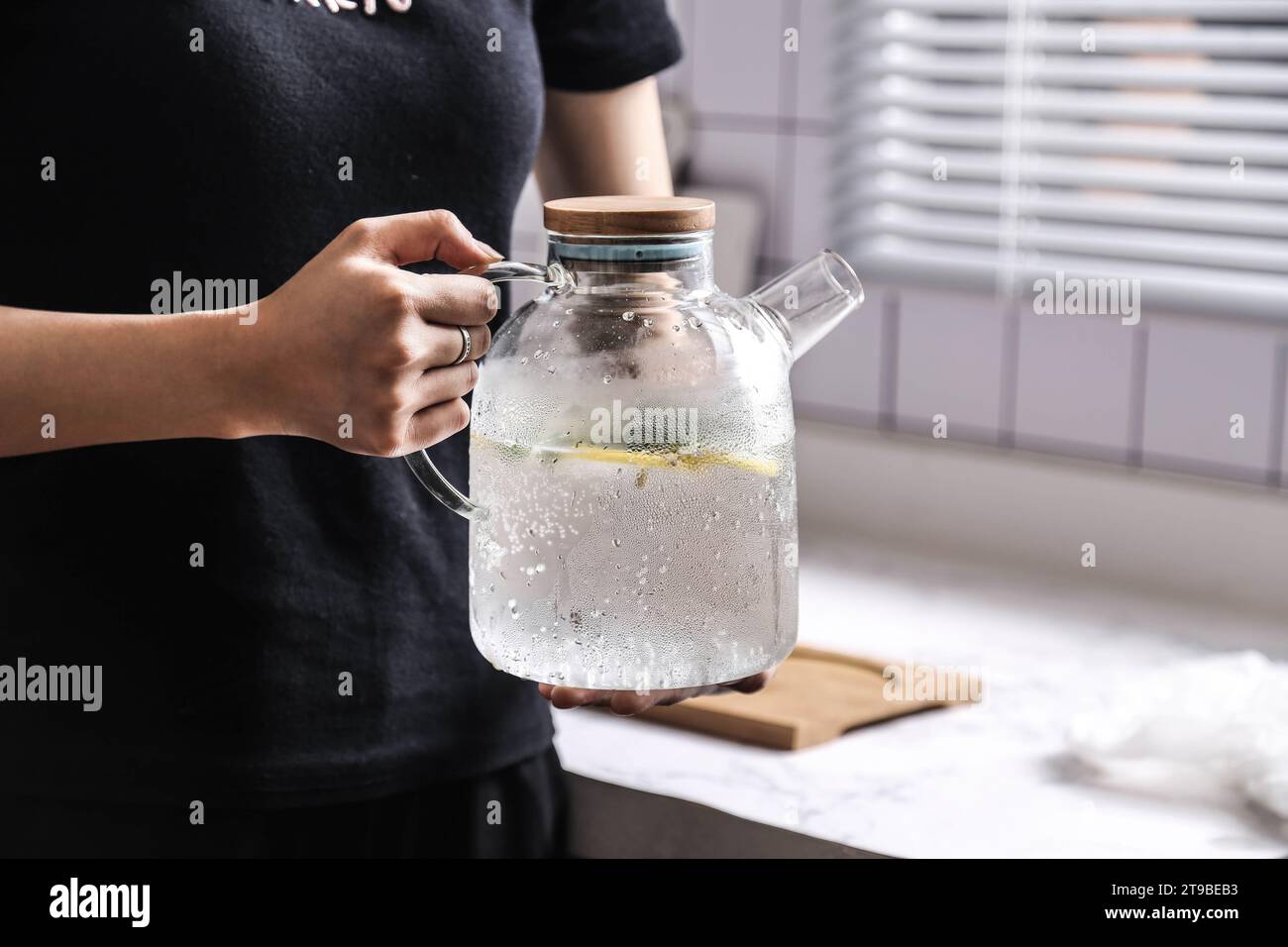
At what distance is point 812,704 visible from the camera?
1169 millimetres

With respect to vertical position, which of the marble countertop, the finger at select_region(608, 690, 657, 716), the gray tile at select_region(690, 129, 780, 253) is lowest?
the marble countertop

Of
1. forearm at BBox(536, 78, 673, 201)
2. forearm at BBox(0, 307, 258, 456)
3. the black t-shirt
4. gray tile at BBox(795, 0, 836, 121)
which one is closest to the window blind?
gray tile at BBox(795, 0, 836, 121)

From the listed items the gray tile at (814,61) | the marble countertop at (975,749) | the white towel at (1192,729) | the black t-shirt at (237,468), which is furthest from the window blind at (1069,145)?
the black t-shirt at (237,468)

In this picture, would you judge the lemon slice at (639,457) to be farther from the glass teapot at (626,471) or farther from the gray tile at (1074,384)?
the gray tile at (1074,384)

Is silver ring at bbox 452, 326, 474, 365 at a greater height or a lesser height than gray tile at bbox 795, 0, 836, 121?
lesser

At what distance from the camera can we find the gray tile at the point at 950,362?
151cm

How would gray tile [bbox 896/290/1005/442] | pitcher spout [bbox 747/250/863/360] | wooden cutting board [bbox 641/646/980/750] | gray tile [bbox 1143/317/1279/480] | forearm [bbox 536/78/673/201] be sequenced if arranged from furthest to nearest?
gray tile [bbox 896/290/1005/442]
gray tile [bbox 1143/317/1279/480]
wooden cutting board [bbox 641/646/980/750]
forearm [bbox 536/78/673/201]
pitcher spout [bbox 747/250/863/360]

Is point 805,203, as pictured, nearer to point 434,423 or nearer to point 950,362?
point 950,362

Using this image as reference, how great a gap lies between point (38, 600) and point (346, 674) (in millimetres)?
164

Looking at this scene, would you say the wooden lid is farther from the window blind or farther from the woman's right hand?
the window blind

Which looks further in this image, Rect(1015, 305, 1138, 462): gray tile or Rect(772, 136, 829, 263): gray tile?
Rect(772, 136, 829, 263): gray tile

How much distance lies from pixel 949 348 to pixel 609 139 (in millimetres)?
680

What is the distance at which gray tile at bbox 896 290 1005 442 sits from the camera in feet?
4.94

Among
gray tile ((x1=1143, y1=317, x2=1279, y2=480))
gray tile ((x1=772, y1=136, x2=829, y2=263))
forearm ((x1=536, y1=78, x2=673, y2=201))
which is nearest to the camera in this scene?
forearm ((x1=536, y1=78, x2=673, y2=201))
